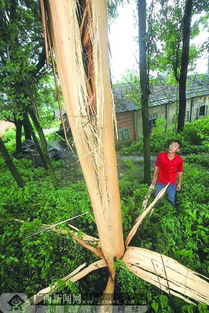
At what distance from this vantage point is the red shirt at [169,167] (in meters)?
3.46

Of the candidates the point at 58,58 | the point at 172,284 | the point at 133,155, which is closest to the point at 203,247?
the point at 172,284

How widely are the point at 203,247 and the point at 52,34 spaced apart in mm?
2683

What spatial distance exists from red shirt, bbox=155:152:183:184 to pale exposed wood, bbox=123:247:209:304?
1989 millimetres

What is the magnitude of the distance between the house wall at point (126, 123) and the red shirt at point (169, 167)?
12584 mm

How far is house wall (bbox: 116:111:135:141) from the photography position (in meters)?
16.1

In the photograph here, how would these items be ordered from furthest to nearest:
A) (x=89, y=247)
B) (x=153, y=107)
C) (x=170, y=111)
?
(x=170, y=111), (x=153, y=107), (x=89, y=247)

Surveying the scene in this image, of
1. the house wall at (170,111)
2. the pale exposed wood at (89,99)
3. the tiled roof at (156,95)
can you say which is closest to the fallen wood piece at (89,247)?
the pale exposed wood at (89,99)

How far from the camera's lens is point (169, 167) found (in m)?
3.49

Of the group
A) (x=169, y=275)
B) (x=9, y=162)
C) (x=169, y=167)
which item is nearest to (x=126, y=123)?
(x=9, y=162)

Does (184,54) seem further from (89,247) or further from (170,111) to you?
(89,247)

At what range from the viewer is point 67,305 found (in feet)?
5.27

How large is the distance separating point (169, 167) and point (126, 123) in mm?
13446

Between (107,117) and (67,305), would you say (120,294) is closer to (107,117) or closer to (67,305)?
(67,305)

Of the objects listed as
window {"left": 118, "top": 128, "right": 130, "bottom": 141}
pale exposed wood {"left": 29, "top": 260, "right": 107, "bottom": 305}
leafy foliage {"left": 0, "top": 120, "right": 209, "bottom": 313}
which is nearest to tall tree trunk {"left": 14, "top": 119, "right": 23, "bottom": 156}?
window {"left": 118, "top": 128, "right": 130, "bottom": 141}
